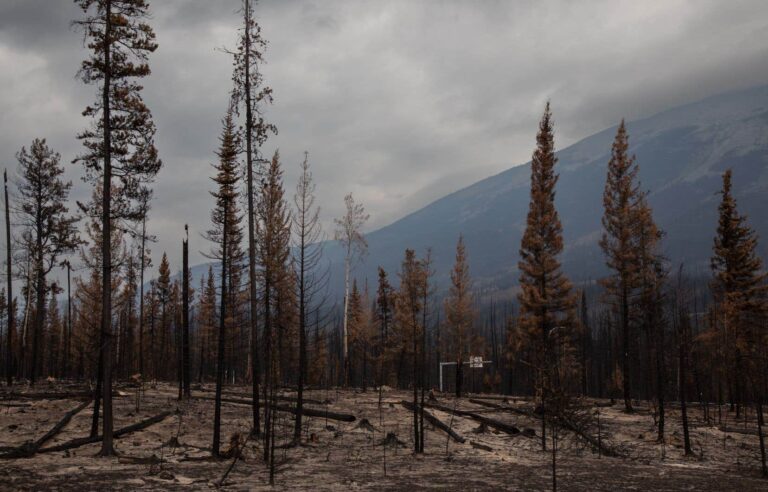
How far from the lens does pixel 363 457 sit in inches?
715

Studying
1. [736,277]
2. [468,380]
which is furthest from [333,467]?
[468,380]

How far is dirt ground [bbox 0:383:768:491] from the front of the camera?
517 inches

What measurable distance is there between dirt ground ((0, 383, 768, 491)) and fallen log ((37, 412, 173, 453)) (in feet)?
0.57

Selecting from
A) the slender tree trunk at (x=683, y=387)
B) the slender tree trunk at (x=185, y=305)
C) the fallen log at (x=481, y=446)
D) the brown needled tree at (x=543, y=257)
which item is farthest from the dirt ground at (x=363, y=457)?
the brown needled tree at (x=543, y=257)

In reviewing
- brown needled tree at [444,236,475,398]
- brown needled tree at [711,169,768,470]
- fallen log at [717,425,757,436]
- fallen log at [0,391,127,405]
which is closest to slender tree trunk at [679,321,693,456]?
fallen log at [717,425,757,436]

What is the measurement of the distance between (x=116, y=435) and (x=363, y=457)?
8.32 meters

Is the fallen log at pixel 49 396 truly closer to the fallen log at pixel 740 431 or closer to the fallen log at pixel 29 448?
the fallen log at pixel 29 448

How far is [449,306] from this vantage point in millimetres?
40438

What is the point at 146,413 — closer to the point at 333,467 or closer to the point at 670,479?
the point at 333,467

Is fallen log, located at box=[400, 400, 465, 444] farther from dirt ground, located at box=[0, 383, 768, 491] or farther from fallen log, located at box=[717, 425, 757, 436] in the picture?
fallen log, located at box=[717, 425, 757, 436]

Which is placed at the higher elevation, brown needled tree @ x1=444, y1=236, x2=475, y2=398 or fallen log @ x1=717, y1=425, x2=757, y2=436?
brown needled tree @ x1=444, y1=236, x2=475, y2=398

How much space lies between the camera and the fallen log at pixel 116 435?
1557 cm

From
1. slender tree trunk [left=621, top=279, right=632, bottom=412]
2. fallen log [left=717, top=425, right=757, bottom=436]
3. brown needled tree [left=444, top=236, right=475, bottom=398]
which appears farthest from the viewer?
brown needled tree [left=444, top=236, right=475, bottom=398]

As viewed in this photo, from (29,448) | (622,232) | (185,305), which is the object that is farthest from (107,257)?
(622,232)
